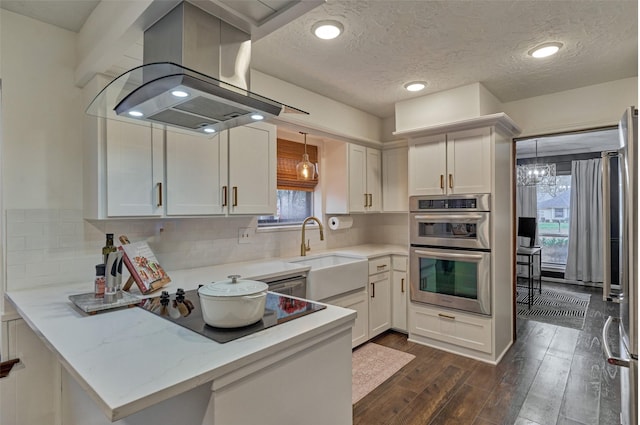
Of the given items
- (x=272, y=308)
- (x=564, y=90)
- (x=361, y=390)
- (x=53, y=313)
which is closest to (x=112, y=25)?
(x=53, y=313)

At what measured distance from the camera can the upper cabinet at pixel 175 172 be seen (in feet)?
6.56

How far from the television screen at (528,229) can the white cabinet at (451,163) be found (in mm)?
3656

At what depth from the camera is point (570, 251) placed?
6.23m

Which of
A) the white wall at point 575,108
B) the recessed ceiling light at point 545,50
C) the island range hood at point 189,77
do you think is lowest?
the island range hood at point 189,77

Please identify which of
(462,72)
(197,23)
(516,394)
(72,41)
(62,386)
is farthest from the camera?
(462,72)

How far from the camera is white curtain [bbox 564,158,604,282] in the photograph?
5973 mm

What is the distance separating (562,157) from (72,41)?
746cm

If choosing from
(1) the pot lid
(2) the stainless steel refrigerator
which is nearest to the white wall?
(2) the stainless steel refrigerator

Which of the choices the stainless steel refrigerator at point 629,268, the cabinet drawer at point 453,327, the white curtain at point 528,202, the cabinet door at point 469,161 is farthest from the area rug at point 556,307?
the stainless steel refrigerator at point 629,268

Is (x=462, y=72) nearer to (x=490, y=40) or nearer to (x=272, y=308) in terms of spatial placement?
(x=490, y=40)

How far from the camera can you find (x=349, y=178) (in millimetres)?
3756

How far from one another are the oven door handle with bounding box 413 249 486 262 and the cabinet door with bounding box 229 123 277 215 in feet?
5.09

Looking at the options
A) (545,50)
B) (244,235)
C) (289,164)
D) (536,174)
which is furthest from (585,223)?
(244,235)

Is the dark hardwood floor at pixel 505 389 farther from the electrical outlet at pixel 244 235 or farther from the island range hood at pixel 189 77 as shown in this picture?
the island range hood at pixel 189 77
